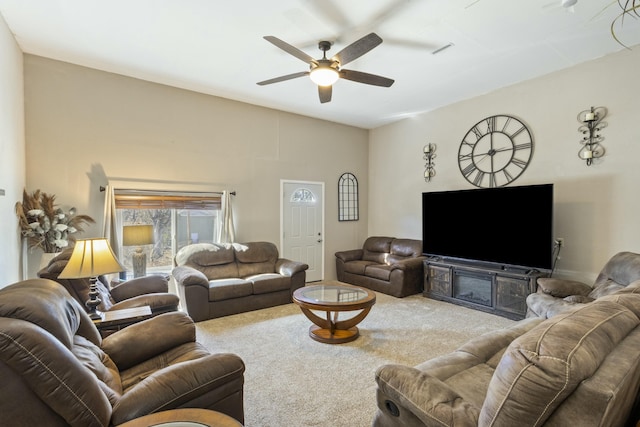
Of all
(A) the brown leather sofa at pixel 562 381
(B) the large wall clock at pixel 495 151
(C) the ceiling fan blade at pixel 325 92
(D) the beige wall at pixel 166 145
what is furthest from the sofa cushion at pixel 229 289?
(B) the large wall clock at pixel 495 151

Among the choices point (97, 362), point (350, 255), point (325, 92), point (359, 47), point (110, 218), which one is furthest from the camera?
point (350, 255)

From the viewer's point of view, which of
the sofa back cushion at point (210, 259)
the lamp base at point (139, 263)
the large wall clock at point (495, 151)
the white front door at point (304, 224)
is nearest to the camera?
the lamp base at point (139, 263)

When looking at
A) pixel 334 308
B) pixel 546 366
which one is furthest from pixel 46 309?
pixel 334 308

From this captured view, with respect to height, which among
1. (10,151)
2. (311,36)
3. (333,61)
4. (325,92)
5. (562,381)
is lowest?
(562,381)

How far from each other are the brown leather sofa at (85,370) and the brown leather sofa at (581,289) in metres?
2.91

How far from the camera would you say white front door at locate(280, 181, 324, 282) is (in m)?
5.99

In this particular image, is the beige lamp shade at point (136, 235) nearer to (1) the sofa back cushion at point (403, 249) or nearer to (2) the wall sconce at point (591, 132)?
(1) the sofa back cushion at point (403, 249)

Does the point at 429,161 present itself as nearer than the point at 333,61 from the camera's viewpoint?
No

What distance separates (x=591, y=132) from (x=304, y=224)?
4546 millimetres

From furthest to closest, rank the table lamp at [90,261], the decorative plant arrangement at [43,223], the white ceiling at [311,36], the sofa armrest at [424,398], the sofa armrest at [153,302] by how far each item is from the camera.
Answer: the decorative plant arrangement at [43,223]
the sofa armrest at [153,302]
the white ceiling at [311,36]
the table lamp at [90,261]
the sofa armrest at [424,398]

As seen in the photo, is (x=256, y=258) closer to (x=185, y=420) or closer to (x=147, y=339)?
(x=147, y=339)

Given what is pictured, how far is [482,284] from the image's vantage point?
4492mm

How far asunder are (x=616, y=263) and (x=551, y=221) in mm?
790

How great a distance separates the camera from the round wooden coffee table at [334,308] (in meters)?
3.27
